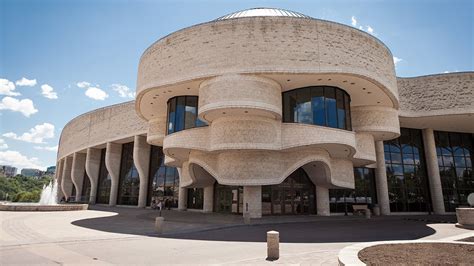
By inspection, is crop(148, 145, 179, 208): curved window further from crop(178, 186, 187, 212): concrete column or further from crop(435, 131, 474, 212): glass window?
crop(435, 131, 474, 212): glass window

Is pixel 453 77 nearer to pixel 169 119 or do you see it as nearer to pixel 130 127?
pixel 169 119

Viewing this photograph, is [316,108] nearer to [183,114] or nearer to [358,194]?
[183,114]

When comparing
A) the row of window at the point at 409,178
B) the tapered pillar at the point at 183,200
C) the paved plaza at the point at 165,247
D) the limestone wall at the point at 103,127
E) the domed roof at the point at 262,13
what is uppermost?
the domed roof at the point at 262,13

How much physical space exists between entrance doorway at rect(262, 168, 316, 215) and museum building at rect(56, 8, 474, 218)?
9 centimetres

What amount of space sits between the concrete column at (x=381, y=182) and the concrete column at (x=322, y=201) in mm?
7309

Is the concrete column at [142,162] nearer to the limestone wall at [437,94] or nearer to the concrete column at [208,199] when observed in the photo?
the concrete column at [208,199]

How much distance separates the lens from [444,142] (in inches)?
1363

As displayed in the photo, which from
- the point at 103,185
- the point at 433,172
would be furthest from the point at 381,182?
the point at 103,185

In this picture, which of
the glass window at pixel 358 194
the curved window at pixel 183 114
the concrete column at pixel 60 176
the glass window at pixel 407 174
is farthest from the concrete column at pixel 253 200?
the concrete column at pixel 60 176

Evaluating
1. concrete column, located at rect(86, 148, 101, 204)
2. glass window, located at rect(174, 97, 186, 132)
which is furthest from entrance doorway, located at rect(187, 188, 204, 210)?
concrete column, located at rect(86, 148, 101, 204)

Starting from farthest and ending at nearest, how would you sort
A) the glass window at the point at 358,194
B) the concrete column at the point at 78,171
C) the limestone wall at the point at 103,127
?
the concrete column at the point at 78,171, the limestone wall at the point at 103,127, the glass window at the point at 358,194

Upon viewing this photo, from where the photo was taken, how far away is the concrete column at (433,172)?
3113cm

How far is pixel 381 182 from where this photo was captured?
99.2 feet

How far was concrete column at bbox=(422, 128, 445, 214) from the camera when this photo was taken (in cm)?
3113
